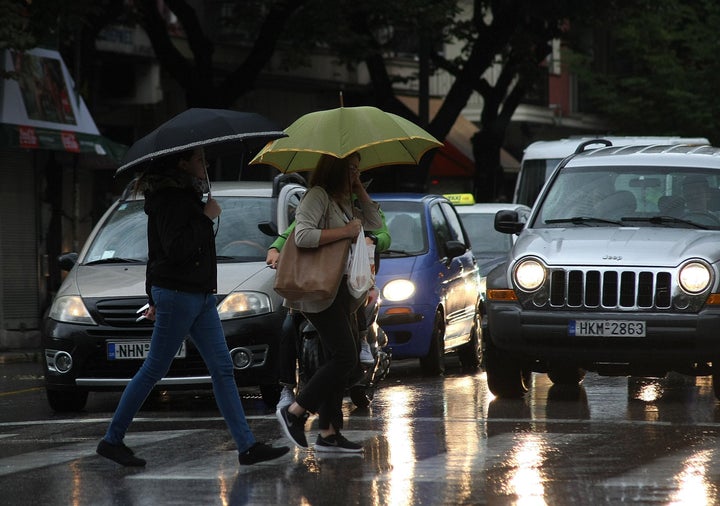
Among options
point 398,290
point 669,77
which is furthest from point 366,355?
point 669,77

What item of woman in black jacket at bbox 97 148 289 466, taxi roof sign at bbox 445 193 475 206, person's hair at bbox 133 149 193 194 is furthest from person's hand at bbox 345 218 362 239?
taxi roof sign at bbox 445 193 475 206

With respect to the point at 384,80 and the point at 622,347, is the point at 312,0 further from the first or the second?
the point at 622,347

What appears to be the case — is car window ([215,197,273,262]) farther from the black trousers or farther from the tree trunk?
the tree trunk

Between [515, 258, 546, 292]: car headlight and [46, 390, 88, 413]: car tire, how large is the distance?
3263mm

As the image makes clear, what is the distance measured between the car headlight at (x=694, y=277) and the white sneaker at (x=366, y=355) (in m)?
2.24

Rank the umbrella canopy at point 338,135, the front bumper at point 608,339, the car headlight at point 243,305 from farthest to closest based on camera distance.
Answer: the car headlight at point 243,305, the front bumper at point 608,339, the umbrella canopy at point 338,135

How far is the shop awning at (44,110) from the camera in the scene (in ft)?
72.1

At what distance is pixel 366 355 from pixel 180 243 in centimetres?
266

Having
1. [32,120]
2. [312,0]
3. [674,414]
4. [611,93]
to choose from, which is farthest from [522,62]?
[674,414]

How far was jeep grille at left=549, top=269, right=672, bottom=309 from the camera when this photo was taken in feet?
39.3

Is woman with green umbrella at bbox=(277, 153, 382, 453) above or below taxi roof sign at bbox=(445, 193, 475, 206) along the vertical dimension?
above

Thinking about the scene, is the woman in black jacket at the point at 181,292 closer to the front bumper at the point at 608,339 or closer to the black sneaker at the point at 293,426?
the black sneaker at the point at 293,426

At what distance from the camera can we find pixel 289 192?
1177 centimetres

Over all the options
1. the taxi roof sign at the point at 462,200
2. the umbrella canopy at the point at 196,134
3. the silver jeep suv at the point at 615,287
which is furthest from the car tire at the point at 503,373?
the taxi roof sign at the point at 462,200
